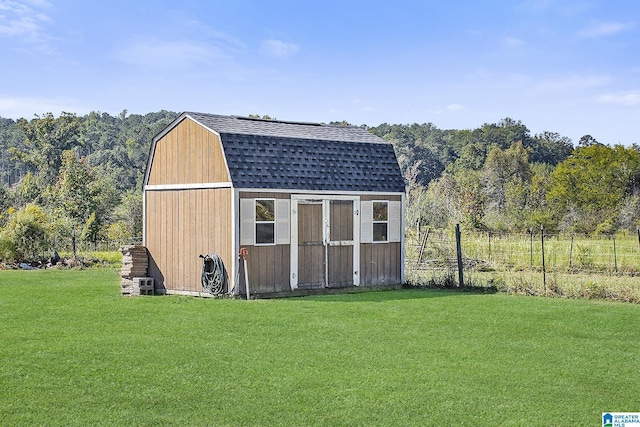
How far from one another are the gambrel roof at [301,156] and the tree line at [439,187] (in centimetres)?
975

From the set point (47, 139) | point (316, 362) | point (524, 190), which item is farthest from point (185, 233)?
point (47, 139)

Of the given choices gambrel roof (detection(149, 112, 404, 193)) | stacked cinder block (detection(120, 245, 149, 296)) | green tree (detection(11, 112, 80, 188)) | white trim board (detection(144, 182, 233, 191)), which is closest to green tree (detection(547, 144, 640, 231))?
gambrel roof (detection(149, 112, 404, 193))

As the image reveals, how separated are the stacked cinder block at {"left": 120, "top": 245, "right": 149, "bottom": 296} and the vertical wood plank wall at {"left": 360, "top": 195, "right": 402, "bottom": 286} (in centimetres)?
466

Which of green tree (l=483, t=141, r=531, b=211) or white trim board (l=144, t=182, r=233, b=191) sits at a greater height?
green tree (l=483, t=141, r=531, b=211)

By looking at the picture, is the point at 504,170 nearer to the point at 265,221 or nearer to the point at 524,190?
the point at 524,190

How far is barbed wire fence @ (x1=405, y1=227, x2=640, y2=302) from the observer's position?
15.1 meters

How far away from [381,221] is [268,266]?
3.07m

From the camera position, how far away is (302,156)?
1619 cm

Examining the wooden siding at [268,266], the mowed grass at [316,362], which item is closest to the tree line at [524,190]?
the wooden siding at [268,266]

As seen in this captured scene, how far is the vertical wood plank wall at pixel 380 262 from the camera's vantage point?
1681cm

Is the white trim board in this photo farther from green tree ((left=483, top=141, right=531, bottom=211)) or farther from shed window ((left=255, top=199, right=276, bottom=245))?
green tree ((left=483, top=141, right=531, bottom=211))

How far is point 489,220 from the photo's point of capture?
3522 centimetres

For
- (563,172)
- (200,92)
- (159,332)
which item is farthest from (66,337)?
(563,172)

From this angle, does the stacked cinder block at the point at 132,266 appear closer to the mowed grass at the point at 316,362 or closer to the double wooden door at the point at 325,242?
the mowed grass at the point at 316,362
